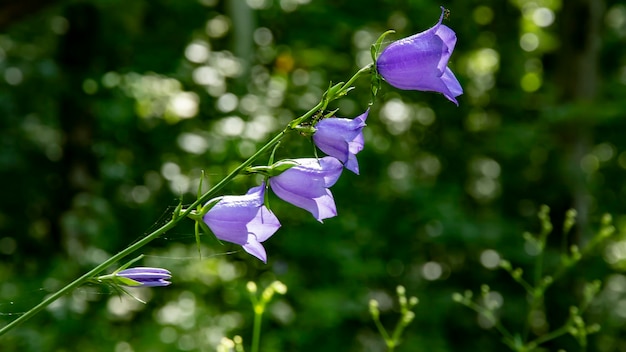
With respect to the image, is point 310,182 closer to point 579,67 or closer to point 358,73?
point 358,73

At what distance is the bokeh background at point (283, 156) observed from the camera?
3645 millimetres

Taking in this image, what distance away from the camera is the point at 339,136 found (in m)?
0.93

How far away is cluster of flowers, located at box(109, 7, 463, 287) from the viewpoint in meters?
0.93

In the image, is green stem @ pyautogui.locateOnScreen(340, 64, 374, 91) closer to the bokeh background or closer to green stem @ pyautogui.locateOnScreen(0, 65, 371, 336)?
green stem @ pyautogui.locateOnScreen(0, 65, 371, 336)

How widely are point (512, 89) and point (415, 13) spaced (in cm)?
150

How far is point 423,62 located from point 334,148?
0.42 feet

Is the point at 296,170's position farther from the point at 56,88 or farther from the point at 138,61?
the point at 56,88

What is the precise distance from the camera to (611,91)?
4.54 m

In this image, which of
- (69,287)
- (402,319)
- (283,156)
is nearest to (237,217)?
(69,287)

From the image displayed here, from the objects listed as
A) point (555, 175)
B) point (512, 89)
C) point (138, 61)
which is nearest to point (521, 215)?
point (555, 175)

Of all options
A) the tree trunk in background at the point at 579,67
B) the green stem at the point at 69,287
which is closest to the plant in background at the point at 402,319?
the green stem at the point at 69,287

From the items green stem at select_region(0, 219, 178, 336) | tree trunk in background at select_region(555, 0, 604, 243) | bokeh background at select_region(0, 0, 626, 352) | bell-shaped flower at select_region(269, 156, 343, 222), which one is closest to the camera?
green stem at select_region(0, 219, 178, 336)

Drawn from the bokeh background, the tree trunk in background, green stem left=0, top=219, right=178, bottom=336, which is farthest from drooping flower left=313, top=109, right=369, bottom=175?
the tree trunk in background

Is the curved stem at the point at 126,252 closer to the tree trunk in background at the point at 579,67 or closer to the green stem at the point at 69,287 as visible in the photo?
the green stem at the point at 69,287
